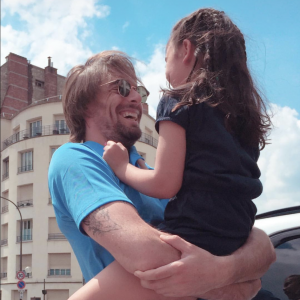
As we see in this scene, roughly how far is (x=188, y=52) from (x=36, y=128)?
38.8 metres

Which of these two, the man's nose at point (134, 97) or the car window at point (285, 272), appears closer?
the car window at point (285, 272)

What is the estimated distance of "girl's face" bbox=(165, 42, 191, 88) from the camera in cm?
198

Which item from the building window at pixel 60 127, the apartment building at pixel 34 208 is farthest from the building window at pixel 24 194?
the building window at pixel 60 127

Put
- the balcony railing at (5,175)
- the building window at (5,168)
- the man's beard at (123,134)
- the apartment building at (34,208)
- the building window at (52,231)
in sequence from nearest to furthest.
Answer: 1. the man's beard at (123,134)
2. the apartment building at (34,208)
3. the building window at (52,231)
4. the balcony railing at (5,175)
5. the building window at (5,168)

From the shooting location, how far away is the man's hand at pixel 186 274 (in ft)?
5.10

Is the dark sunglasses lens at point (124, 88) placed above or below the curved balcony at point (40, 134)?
below

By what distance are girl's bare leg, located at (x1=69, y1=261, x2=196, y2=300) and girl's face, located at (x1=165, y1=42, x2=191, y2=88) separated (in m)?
0.85

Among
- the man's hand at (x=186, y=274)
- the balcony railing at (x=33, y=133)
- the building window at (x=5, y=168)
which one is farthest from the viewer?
the building window at (x=5, y=168)

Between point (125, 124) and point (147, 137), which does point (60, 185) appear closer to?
point (125, 124)

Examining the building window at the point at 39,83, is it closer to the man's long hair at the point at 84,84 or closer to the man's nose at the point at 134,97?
the man's long hair at the point at 84,84

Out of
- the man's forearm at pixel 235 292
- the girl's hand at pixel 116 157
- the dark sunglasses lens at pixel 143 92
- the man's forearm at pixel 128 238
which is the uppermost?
the dark sunglasses lens at pixel 143 92

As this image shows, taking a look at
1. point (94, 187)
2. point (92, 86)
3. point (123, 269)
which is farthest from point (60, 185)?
point (92, 86)

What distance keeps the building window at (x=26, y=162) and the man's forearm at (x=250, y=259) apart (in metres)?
37.6

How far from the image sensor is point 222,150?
180 cm
